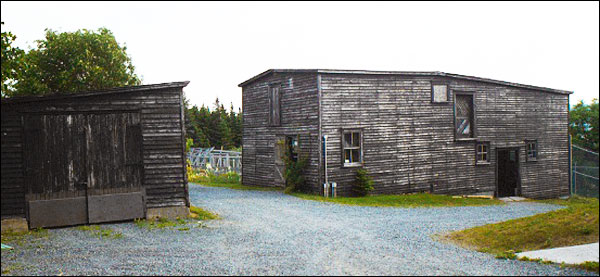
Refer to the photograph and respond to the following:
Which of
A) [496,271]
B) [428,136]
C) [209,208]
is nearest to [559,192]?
[428,136]

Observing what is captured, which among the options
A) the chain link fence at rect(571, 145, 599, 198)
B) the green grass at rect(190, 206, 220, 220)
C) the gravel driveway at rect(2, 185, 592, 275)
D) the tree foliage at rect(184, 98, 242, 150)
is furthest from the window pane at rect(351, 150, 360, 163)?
the tree foliage at rect(184, 98, 242, 150)

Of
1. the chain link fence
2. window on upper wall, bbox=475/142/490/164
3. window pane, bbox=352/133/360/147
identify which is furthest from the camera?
the chain link fence

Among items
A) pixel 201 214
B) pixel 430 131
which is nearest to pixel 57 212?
pixel 201 214

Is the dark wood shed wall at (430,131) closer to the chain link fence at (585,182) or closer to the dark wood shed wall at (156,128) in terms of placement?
the chain link fence at (585,182)

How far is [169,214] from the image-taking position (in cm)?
1355

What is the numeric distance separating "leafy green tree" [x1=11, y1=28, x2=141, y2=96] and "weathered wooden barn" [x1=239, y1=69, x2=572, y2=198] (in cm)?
1280

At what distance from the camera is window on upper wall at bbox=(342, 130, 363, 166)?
66.8 feet

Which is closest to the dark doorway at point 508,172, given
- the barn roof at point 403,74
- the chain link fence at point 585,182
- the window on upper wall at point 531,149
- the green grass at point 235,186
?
the window on upper wall at point 531,149

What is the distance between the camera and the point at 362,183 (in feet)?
66.0

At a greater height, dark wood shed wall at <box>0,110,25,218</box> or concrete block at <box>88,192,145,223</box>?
dark wood shed wall at <box>0,110,25,218</box>

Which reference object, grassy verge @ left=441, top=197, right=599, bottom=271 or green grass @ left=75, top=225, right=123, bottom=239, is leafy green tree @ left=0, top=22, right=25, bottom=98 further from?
grassy verge @ left=441, top=197, right=599, bottom=271

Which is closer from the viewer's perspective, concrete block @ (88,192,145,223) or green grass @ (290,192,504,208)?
concrete block @ (88,192,145,223)

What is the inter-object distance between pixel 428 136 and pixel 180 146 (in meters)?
12.4

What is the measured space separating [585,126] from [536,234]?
39.8m
